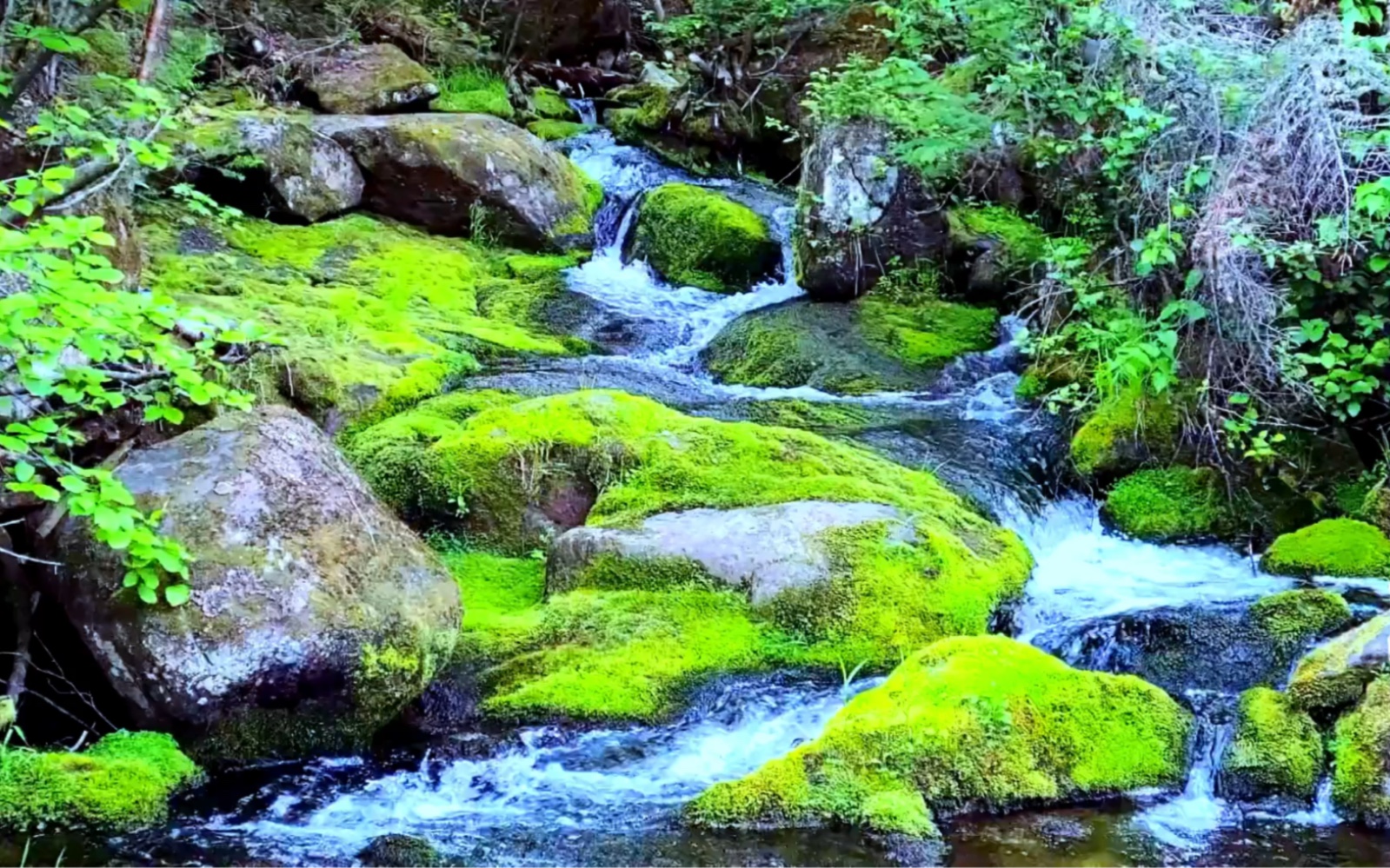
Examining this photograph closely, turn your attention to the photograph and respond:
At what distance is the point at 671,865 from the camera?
3811mm

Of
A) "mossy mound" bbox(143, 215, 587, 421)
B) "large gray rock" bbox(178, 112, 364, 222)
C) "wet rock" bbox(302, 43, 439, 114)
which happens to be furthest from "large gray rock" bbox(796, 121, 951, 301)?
"wet rock" bbox(302, 43, 439, 114)

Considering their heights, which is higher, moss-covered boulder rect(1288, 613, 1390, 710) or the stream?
moss-covered boulder rect(1288, 613, 1390, 710)

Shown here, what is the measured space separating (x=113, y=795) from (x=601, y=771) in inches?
69.4

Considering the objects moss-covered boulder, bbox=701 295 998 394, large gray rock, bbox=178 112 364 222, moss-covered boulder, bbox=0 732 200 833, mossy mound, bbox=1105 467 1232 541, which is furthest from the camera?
large gray rock, bbox=178 112 364 222

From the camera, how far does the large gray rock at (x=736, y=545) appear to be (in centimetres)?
538

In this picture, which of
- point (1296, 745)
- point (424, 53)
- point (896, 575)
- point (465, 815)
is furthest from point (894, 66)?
point (424, 53)

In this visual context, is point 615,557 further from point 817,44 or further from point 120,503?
point 817,44

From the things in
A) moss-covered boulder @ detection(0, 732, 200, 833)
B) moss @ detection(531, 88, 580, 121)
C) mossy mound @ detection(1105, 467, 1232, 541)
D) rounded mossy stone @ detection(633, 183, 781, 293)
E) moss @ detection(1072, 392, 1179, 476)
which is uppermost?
moss @ detection(531, 88, 580, 121)

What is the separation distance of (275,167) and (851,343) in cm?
555

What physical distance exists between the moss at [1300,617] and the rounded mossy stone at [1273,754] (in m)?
0.77

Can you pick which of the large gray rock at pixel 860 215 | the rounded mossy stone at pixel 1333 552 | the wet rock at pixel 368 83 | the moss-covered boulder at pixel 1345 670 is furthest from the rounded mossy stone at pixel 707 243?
the moss-covered boulder at pixel 1345 670

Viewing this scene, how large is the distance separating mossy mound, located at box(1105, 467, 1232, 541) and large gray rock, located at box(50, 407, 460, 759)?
13.8ft

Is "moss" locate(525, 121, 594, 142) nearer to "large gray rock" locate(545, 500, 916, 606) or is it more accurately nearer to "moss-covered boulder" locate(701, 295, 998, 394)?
"moss-covered boulder" locate(701, 295, 998, 394)

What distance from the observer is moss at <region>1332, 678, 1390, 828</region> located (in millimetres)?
4086
